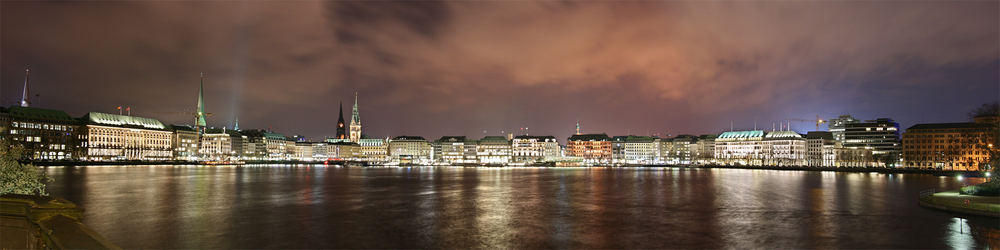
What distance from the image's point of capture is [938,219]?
2991 centimetres

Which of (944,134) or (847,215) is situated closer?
(847,215)

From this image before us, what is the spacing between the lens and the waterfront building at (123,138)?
145 metres

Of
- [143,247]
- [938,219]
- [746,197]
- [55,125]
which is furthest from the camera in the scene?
[55,125]

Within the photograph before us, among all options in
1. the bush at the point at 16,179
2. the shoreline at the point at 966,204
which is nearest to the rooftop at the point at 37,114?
the bush at the point at 16,179

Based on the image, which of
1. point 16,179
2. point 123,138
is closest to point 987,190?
point 16,179

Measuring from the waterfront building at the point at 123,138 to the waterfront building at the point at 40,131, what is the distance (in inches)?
154

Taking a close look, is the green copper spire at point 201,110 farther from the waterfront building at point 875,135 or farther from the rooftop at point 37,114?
the waterfront building at point 875,135

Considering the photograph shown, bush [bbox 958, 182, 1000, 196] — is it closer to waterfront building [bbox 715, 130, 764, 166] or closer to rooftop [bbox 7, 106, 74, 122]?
waterfront building [bbox 715, 130, 764, 166]

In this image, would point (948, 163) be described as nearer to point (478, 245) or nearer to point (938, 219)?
point (938, 219)

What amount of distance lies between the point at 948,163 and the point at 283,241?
146472mm

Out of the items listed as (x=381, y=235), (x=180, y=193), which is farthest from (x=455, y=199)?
(x=180, y=193)

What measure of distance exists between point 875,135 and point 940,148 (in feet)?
110

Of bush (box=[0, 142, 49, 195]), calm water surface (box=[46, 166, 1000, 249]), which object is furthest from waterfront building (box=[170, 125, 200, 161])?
bush (box=[0, 142, 49, 195])

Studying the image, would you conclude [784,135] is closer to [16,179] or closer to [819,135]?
[819,135]
